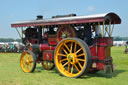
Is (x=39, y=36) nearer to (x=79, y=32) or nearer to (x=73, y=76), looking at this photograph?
(x=79, y=32)

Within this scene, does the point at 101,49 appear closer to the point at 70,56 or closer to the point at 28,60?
the point at 70,56

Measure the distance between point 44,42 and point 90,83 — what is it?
11.4 ft

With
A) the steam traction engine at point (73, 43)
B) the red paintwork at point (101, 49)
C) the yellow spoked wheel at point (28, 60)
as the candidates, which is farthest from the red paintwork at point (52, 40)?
the red paintwork at point (101, 49)

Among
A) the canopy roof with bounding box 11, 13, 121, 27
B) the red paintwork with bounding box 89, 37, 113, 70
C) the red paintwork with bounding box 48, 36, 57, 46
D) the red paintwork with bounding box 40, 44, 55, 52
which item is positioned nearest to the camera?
the canopy roof with bounding box 11, 13, 121, 27

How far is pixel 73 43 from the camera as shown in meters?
7.41

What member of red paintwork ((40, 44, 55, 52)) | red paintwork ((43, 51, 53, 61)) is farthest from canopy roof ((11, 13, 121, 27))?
red paintwork ((43, 51, 53, 61))

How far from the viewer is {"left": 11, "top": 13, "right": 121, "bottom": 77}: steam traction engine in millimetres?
6611

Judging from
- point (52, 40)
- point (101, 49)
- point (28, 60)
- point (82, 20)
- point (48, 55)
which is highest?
point (82, 20)

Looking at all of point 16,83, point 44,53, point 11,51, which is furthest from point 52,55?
point 11,51

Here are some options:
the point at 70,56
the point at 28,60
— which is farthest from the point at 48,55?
the point at 70,56

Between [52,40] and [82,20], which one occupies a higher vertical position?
[82,20]

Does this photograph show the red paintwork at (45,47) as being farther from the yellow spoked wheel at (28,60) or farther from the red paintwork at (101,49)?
the red paintwork at (101,49)

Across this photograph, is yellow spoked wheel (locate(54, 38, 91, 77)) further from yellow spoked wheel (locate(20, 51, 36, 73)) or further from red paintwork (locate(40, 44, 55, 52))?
yellow spoked wheel (locate(20, 51, 36, 73))

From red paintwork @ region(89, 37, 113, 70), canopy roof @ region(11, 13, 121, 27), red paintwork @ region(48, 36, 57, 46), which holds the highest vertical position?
canopy roof @ region(11, 13, 121, 27)
